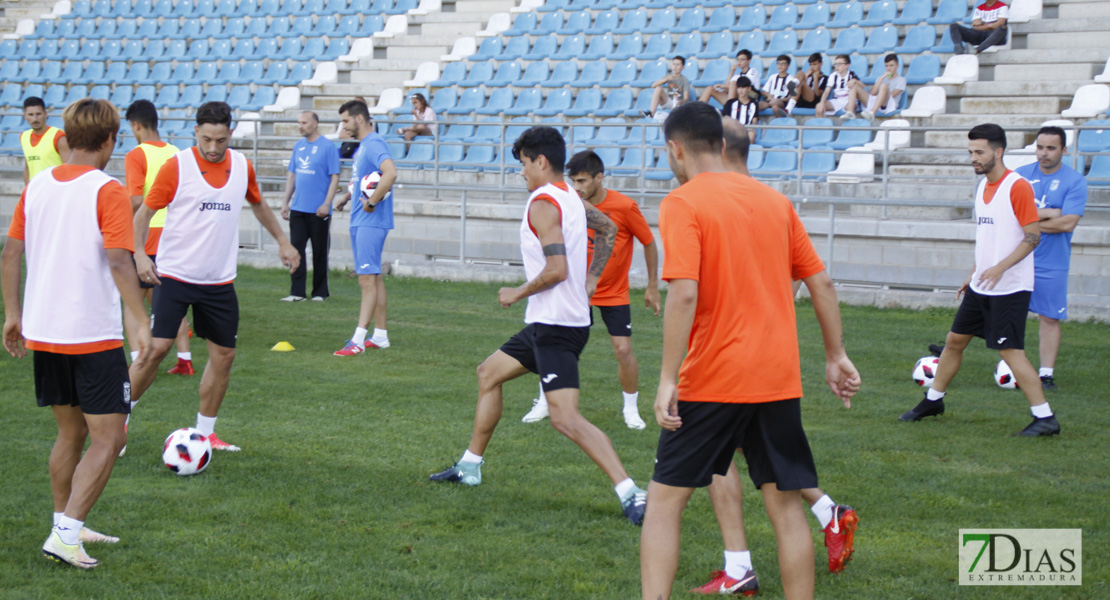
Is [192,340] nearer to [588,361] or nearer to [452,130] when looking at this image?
[588,361]

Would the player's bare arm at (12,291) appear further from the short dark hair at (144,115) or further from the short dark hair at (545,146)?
the short dark hair at (144,115)

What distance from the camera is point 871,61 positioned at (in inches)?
661

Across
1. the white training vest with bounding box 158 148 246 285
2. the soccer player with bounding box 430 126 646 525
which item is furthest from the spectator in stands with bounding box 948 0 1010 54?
the white training vest with bounding box 158 148 246 285

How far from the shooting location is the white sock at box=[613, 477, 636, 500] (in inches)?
207

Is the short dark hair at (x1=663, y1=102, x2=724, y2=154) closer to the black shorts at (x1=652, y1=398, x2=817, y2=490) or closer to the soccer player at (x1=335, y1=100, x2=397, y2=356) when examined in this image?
the black shorts at (x1=652, y1=398, x2=817, y2=490)

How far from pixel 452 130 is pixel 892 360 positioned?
34.5 feet

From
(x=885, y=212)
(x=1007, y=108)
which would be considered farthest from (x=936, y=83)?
(x=885, y=212)

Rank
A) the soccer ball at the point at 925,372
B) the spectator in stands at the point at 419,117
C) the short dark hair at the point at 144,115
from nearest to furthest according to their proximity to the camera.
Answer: the short dark hair at the point at 144,115
the soccer ball at the point at 925,372
the spectator in stands at the point at 419,117

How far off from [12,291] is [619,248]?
397 cm

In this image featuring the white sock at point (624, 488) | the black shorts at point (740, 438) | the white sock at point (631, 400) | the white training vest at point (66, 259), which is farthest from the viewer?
the white sock at point (631, 400)

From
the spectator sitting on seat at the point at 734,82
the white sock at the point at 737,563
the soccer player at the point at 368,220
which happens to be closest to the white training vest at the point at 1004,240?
the white sock at the point at 737,563

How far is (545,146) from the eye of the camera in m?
5.43

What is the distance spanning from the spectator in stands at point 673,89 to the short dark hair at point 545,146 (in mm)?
10903

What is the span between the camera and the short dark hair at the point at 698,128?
3.79m
